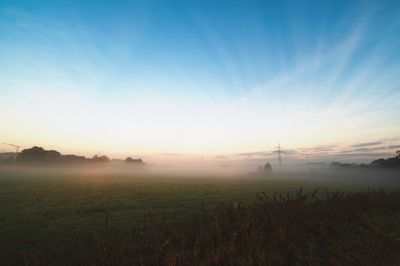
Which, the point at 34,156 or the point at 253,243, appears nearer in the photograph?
the point at 253,243

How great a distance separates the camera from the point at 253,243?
646 centimetres

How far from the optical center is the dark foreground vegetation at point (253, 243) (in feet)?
18.0

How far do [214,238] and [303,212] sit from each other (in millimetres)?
4451

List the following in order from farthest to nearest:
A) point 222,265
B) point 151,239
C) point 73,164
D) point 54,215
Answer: point 73,164 < point 54,215 < point 151,239 < point 222,265

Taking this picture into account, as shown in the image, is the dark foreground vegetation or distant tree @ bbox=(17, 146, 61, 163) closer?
the dark foreground vegetation

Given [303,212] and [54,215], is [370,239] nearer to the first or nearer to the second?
[303,212]

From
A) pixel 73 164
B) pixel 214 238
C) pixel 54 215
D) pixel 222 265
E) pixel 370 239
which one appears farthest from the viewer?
pixel 73 164

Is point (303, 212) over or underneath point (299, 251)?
over

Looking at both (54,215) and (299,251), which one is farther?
(54,215)

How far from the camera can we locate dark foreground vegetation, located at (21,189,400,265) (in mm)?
5496

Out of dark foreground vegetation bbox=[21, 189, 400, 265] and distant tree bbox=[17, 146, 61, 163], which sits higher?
distant tree bbox=[17, 146, 61, 163]

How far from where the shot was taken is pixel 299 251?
662 cm

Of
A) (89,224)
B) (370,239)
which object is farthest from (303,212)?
(89,224)

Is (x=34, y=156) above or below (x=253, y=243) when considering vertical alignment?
above
